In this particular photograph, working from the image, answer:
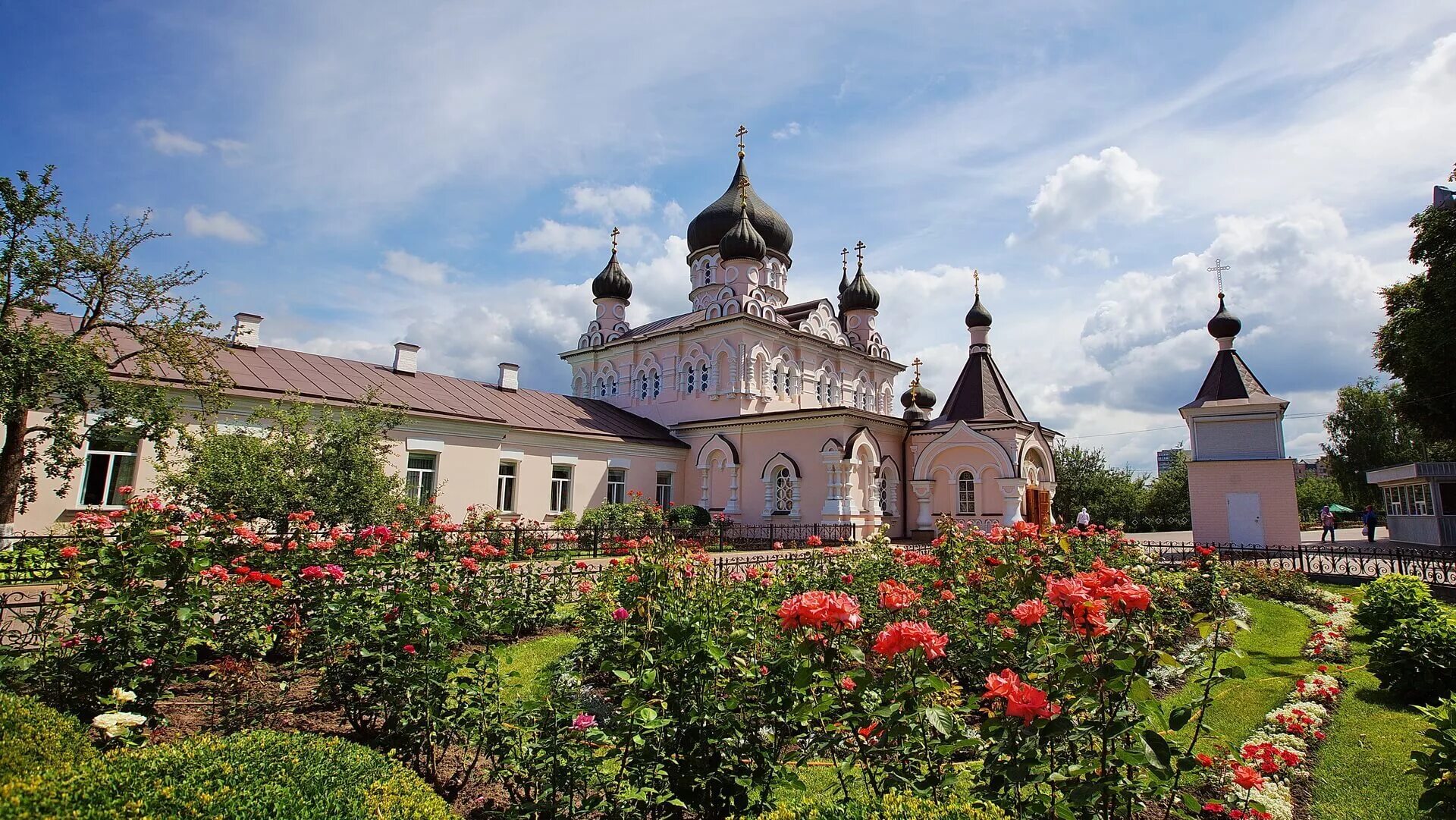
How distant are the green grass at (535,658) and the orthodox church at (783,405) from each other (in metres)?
14.2

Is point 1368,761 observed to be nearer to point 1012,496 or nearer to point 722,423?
point 1012,496

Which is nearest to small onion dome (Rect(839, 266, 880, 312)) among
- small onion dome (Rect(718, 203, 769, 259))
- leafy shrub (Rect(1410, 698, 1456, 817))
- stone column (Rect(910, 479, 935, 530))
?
small onion dome (Rect(718, 203, 769, 259))

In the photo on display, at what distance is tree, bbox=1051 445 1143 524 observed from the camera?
38812mm

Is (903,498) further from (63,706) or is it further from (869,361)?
(63,706)

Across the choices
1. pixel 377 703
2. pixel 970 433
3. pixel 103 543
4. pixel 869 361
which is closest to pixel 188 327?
pixel 103 543

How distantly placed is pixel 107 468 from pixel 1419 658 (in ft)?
67.8

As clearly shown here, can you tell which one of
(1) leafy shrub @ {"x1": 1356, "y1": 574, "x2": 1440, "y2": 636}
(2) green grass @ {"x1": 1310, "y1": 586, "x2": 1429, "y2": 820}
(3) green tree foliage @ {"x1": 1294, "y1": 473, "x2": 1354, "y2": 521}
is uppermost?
(3) green tree foliage @ {"x1": 1294, "y1": 473, "x2": 1354, "y2": 521}

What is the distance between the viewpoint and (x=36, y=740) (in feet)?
10.9

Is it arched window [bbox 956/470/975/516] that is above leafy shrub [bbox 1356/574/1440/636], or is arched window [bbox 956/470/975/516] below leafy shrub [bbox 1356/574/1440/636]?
above

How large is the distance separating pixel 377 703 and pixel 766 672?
286 centimetres

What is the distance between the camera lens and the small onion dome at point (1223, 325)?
72.6 ft

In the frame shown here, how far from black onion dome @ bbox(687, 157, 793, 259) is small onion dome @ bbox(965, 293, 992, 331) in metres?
8.74

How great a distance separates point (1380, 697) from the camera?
671 centimetres

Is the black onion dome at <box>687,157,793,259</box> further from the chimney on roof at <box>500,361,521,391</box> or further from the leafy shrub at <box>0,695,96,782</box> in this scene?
the leafy shrub at <box>0,695,96,782</box>
